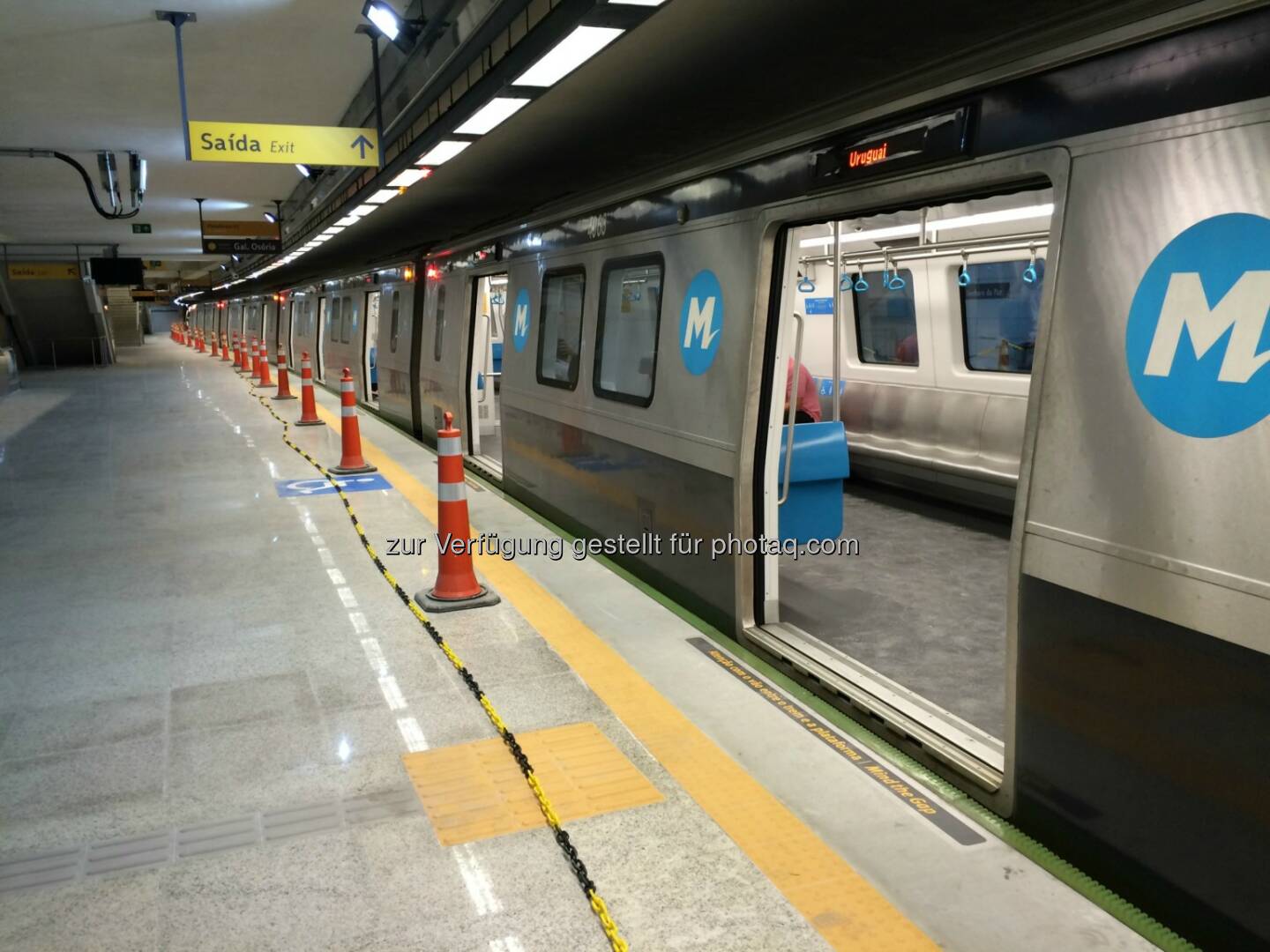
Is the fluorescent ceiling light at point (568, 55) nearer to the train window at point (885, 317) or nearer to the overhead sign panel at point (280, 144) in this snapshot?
the overhead sign panel at point (280, 144)

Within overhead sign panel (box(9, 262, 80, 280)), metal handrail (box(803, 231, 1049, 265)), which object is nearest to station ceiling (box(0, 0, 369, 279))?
metal handrail (box(803, 231, 1049, 265))

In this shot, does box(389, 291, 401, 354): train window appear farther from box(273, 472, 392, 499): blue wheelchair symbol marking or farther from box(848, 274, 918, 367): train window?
box(848, 274, 918, 367): train window

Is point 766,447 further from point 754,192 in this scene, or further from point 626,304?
point 626,304

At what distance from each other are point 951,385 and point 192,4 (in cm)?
658

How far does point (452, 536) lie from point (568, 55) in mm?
2564

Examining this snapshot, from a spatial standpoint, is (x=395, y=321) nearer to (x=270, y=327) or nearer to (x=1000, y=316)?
(x=1000, y=316)

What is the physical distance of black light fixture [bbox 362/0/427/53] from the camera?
563cm

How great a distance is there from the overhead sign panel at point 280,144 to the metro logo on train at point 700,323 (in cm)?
358

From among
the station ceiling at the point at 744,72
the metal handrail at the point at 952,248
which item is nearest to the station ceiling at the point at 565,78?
the station ceiling at the point at 744,72

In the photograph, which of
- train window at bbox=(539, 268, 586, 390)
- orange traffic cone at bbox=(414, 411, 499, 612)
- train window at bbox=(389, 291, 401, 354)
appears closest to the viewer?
orange traffic cone at bbox=(414, 411, 499, 612)

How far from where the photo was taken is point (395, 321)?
12.8 m

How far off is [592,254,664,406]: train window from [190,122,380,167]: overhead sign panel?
8.31ft

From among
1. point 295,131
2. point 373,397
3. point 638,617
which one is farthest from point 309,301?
point 638,617

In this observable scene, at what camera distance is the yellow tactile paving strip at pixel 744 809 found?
2.48 m
